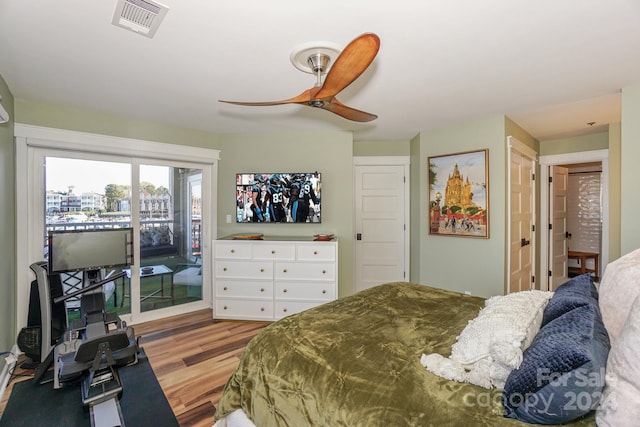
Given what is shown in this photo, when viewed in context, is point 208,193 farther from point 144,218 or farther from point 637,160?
point 637,160

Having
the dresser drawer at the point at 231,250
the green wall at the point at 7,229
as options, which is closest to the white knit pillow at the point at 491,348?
the dresser drawer at the point at 231,250

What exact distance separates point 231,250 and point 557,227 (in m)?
4.86

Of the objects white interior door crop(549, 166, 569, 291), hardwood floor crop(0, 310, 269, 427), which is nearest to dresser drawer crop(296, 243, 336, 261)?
hardwood floor crop(0, 310, 269, 427)

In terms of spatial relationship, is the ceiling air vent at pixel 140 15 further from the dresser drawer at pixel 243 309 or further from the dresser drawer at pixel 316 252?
the dresser drawer at pixel 243 309

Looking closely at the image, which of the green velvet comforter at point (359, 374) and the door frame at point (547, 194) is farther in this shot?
the door frame at point (547, 194)

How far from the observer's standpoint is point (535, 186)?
4.21 meters

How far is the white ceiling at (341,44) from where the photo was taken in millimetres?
1552

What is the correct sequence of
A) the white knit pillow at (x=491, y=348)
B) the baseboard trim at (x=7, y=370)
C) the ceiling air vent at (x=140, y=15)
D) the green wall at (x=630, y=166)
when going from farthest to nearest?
1. the green wall at (x=630, y=166)
2. the baseboard trim at (x=7, y=370)
3. the ceiling air vent at (x=140, y=15)
4. the white knit pillow at (x=491, y=348)

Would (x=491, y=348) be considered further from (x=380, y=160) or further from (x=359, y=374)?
(x=380, y=160)

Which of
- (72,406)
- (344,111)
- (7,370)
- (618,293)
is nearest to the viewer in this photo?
(618,293)

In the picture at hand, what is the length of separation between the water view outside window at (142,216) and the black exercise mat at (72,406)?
102 centimetres

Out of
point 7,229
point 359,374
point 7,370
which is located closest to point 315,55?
point 359,374

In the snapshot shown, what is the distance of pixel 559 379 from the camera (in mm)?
→ 847

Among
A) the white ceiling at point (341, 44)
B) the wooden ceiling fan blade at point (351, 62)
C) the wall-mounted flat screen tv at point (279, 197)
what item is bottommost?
the wall-mounted flat screen tv at point (279, 197)
